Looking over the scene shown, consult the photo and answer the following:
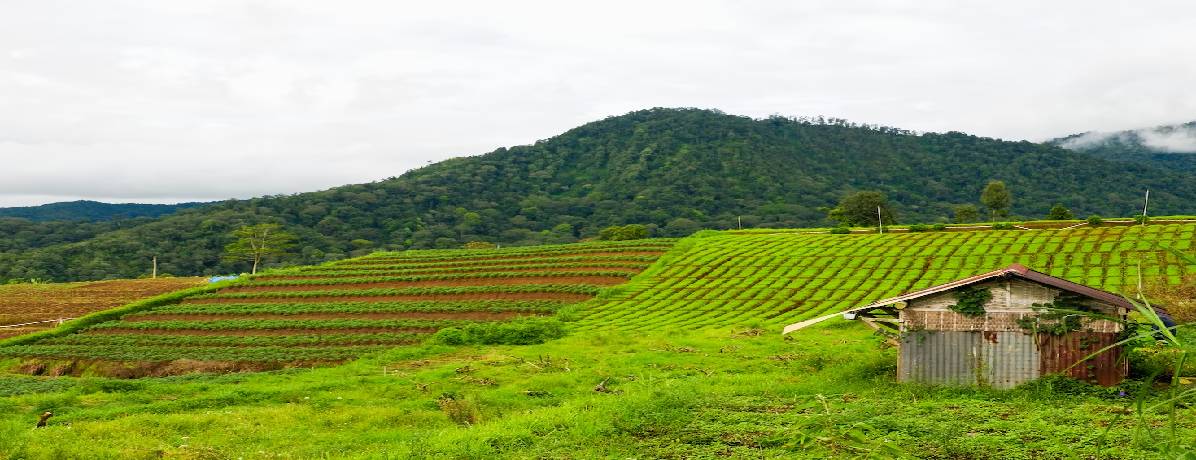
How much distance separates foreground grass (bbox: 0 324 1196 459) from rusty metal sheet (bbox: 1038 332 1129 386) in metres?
0.82

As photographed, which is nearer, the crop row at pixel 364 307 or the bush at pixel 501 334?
the bush at pixel 501 334

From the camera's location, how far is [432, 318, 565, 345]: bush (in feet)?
133

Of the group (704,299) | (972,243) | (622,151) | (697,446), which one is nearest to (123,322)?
(704,299)

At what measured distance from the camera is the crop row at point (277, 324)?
4834 cm

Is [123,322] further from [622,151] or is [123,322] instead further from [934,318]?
[622,151]

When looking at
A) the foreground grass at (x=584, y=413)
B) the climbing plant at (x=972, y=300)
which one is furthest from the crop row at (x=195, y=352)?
the climbing plant at (x=972, y=300)

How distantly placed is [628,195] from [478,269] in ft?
311

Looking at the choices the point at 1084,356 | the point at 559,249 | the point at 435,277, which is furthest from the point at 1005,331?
the point at 559,249

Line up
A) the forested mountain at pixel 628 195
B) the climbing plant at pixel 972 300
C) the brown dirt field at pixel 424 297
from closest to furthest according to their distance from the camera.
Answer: the climbing plant at pixel 972 300 → the brown dirt field at pixel 424 297 → the forested mountain at pixel 628 195

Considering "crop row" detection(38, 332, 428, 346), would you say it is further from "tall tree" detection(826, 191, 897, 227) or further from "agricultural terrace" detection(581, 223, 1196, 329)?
"tall tree" detection(826, 191, 897, 227)

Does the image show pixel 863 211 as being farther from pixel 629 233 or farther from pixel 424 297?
pixel 424 297

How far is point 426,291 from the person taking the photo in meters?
59.5

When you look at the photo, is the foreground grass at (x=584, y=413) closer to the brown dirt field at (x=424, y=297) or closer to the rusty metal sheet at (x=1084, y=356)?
the rusty metal sheet at (x=1084, y=356)

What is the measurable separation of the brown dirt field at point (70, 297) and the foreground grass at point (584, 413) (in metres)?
31.6
